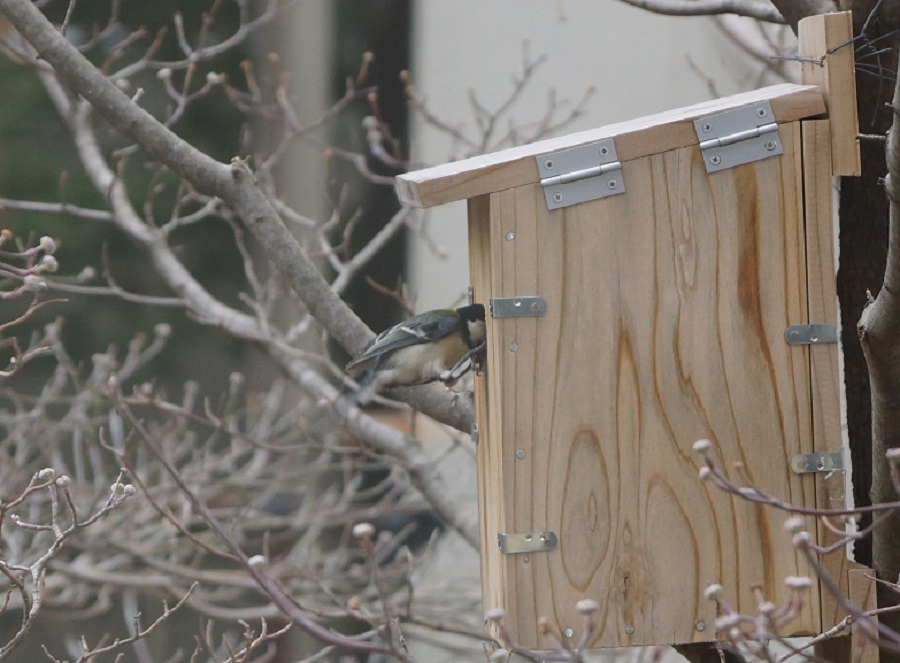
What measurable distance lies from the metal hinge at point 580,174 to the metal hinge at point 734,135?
156mm

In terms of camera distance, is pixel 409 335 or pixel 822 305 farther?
pixel 409 335

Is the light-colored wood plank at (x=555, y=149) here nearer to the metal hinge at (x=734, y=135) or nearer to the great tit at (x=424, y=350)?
the metal hinge at (x=734, y=135)

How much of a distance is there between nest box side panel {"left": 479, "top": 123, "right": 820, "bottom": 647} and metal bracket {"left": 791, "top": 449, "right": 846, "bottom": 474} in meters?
0.02

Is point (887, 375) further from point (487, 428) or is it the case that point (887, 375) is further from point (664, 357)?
point (487, 428)

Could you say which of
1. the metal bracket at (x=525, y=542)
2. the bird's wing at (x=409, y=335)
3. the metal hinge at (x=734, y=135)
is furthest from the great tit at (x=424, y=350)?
the metal hinge at (x=734, y=135)

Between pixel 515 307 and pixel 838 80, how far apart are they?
68cm

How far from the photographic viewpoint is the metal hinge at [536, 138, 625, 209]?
1.88 metres

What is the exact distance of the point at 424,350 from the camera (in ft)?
8.02

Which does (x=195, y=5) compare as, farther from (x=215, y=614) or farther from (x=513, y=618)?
(x=513, y=618)

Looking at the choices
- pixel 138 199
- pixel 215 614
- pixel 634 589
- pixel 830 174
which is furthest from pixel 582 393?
pixel 138 199

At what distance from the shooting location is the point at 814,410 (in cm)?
194

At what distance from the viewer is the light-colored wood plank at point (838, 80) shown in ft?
6.28

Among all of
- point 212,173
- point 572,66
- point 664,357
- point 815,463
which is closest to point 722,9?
point 664,357

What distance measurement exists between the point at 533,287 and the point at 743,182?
0.40m
